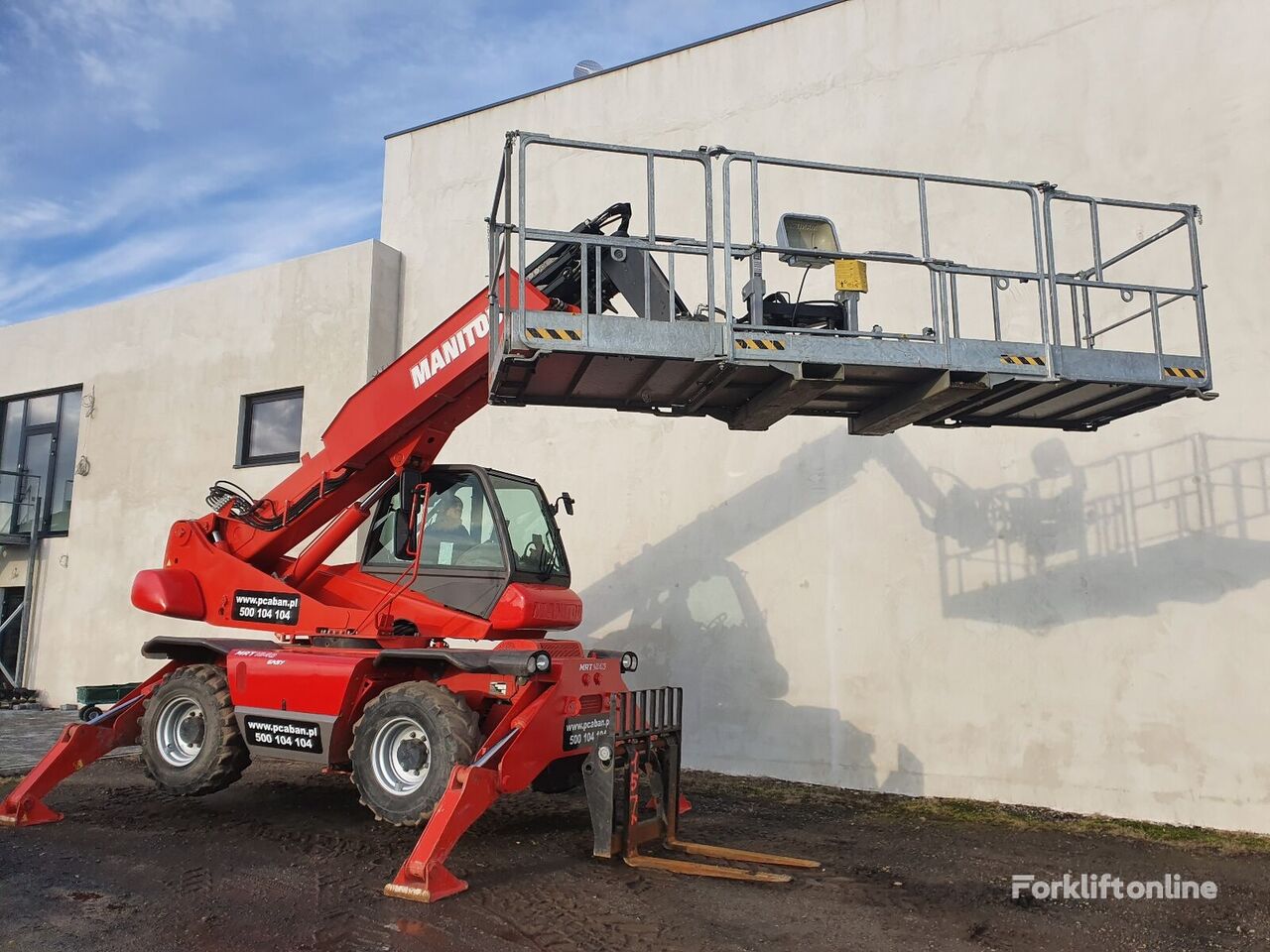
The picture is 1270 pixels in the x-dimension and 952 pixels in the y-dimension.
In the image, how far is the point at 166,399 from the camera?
14.4 m

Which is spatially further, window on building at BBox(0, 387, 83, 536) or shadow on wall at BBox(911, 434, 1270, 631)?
window on building at BBox(0, 387, 83, 536)

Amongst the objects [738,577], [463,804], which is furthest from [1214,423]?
[463,804]

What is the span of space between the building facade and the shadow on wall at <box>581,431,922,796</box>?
3cm

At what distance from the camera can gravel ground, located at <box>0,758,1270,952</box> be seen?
192 inches

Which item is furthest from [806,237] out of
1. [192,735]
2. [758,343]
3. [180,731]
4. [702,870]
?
[180,731]

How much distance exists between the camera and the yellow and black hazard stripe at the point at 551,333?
5480mm

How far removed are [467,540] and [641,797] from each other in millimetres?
2275

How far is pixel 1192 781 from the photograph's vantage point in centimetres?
777

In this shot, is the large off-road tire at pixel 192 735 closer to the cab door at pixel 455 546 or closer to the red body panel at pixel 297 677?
the red body panel at pixel 297 677

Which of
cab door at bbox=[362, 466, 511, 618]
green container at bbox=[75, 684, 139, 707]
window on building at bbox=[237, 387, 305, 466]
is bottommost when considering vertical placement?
green container at bbox=[75, 684, 139, 707]

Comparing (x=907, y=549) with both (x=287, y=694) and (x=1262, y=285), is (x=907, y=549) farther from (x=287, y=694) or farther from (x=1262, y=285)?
(x=287, y=694)

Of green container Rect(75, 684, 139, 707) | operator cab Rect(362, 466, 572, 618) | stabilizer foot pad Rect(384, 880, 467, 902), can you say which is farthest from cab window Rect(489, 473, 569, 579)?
green container Rect(75, 684, 139, 707)

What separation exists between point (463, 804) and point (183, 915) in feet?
4.91

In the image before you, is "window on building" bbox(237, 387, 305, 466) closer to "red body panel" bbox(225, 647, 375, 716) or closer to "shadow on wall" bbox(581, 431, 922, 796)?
"shadow on wall" bbox(581, 431, 922, 796)
